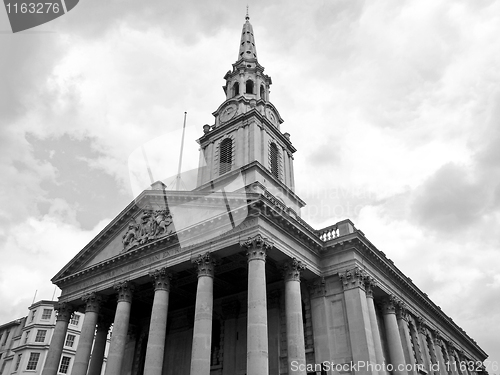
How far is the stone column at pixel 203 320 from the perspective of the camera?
18.9 metres

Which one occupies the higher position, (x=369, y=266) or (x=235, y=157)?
(x=235, y=157)

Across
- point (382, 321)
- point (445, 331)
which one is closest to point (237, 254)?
point (382, 321)

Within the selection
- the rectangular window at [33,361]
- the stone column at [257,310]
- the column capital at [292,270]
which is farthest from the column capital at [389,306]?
the rectangular window at [33,361]

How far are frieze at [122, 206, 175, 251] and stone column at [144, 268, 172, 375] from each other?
8.63ft

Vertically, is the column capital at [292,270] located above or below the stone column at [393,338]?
above

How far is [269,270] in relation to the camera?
25.8 meters

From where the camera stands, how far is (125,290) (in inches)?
1004

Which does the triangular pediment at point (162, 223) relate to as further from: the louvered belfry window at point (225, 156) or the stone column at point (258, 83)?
the stone column at point (258, 83)

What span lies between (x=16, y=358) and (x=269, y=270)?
4358 cm

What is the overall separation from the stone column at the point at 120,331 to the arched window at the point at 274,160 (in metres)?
16.3

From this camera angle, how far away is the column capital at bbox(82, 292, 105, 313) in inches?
1062

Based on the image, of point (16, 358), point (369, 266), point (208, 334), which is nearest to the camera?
point (208, 334)

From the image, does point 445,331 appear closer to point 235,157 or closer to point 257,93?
point 235,157

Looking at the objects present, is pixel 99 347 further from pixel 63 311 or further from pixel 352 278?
pixel 352 278
